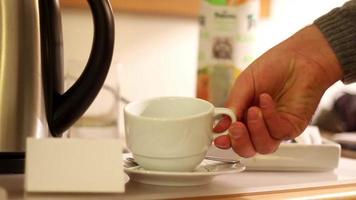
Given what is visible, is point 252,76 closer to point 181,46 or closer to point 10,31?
point 10,31

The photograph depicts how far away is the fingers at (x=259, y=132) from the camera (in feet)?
1.78

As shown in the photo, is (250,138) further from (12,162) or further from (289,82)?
(12,162)

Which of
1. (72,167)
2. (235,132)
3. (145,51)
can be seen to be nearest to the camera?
(72,167)

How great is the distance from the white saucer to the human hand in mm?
77

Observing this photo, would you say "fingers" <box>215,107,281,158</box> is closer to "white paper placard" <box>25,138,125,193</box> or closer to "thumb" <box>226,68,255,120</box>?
"thumb" <box>226,68,255,120</box>

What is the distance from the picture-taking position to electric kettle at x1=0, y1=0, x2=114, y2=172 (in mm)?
504

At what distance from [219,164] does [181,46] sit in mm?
620

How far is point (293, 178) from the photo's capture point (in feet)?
1.90

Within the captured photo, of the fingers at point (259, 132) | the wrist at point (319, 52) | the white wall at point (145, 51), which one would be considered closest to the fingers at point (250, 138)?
the fingers at point (259, 132)

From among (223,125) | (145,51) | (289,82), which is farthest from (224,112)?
(145,51)

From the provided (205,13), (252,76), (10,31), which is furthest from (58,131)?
(205,13)

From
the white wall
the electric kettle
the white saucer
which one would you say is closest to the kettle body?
the electric kettle

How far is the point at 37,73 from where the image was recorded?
0.53 m

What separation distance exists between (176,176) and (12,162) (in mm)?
170
